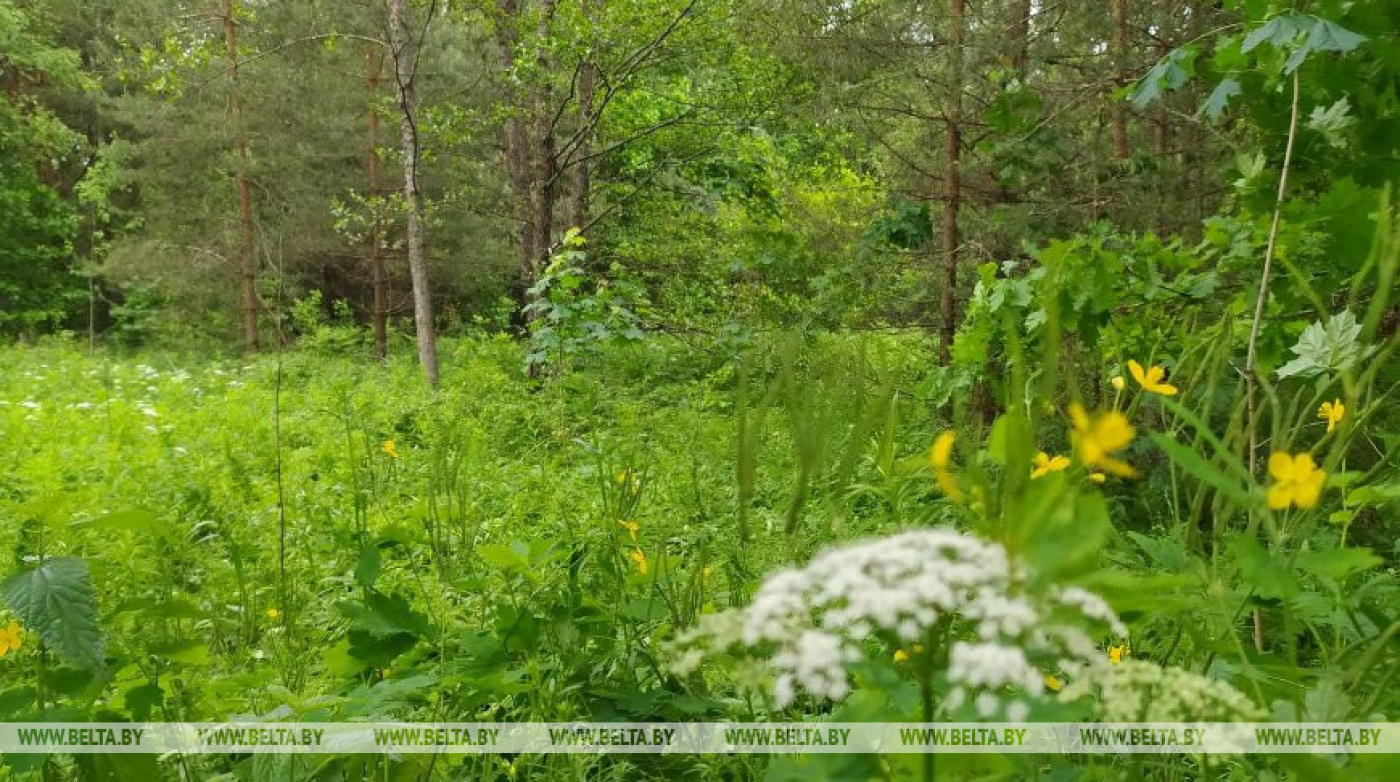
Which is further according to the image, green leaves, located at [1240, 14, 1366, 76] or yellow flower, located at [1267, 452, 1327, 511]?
green leaves, located at [1240, 14, 1366, 76]

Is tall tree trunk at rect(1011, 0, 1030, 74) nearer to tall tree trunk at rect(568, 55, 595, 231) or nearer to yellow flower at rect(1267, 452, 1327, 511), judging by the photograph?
tall tree trunk at rect(568, 55, 595, 231)

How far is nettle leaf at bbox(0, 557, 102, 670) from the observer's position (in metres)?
0.98

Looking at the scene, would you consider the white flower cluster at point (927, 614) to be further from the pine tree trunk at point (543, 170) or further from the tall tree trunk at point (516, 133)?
the tall tree trunk at point (516, 133)

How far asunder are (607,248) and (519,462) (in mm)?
4435

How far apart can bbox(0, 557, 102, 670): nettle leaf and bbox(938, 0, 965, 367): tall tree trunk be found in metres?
4.17

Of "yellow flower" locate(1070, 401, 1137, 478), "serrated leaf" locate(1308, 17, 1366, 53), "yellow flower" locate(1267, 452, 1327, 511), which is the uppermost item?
"serrated leaf" locate(1308, 17, 1366, 53)

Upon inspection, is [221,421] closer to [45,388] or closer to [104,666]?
[45,388]

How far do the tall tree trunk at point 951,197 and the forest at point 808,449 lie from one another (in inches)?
1.1

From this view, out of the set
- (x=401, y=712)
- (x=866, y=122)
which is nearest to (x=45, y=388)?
(x=866, y=122)

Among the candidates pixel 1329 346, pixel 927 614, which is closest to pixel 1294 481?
pixel 927 614

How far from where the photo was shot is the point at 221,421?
5453 millimetres

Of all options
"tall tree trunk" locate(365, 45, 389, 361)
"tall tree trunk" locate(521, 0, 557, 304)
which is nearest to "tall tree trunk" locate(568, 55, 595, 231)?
"tall tree trunk" locate(521, 0, 557, 304)

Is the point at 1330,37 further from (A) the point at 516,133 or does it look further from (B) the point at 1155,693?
(A) the point at 516,133

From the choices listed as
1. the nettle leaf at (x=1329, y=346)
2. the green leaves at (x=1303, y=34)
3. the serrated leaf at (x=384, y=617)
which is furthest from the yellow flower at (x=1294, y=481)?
the serrated leaf at (x=384, y=617)
